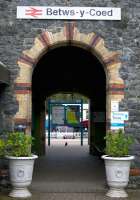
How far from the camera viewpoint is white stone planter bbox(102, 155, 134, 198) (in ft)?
33.9

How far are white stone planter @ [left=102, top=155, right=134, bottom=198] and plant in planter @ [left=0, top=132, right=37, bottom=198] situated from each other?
5.36 feet

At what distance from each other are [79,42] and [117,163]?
3.13 m

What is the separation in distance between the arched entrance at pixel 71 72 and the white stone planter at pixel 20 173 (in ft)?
4.92

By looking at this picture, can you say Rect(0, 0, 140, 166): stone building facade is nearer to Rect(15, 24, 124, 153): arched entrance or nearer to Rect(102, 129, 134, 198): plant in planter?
Rect(15, 24, 124, 153): arched entrance

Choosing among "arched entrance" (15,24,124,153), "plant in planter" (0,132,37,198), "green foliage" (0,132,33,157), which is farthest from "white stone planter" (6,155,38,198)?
"arched entrance" (15,24,124,153)

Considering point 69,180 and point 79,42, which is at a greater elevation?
point 79,42

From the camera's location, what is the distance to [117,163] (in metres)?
10.3

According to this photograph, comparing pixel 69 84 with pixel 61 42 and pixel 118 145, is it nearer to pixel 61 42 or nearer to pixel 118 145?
pixel 61 42

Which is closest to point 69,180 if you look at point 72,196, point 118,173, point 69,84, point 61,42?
point 72,196

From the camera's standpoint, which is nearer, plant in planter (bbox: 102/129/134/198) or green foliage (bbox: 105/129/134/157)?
plant in planter (bbox: 102/129/134/198)

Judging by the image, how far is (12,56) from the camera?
11.6 metres

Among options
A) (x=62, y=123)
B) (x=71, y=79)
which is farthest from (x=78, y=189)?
(x=62, y=123)

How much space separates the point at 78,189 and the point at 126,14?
428cm

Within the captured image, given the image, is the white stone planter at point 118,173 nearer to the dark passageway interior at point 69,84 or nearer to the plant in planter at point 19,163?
the plant in planter at point 19,163
